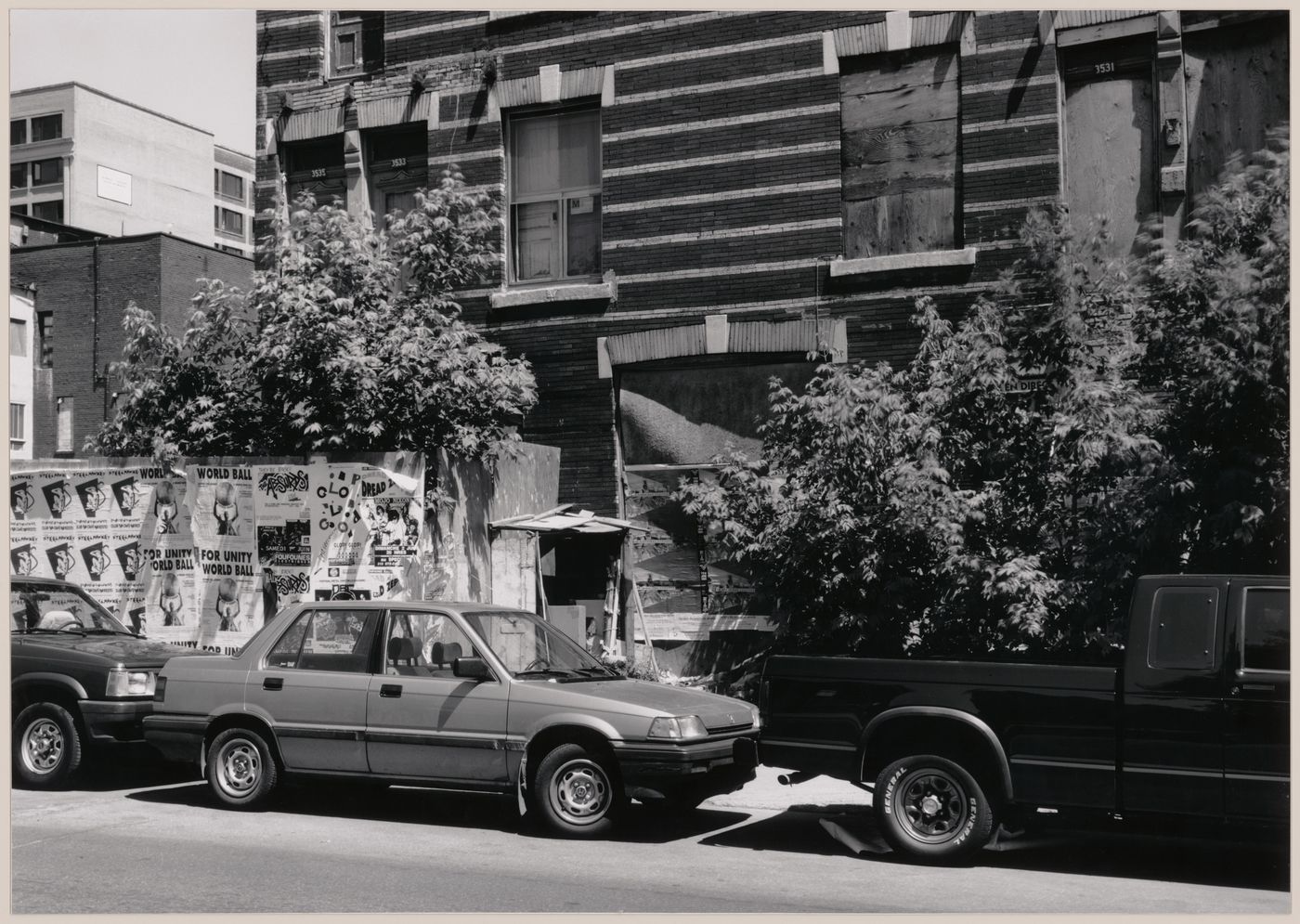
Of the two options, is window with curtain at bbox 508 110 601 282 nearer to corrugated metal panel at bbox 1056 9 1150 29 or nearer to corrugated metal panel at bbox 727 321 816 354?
corrugated metal panel at bbox 727 321 816 354

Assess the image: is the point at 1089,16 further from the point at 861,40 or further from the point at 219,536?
the point at 219,536

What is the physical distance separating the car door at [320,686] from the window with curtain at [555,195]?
25.6ft

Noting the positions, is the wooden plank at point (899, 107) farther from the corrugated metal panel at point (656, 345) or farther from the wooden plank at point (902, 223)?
the corrugated metal panel at point (656, 345)

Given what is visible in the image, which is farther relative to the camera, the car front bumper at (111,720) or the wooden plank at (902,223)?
the wooden plank at (902,223)

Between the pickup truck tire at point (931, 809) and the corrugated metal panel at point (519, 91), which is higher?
the corrugated metal panel at point (519, 91)

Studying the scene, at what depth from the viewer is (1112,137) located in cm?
1466

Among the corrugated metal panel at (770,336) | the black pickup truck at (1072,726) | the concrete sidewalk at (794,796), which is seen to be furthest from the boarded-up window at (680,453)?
the black pickup truck at (1072,726)

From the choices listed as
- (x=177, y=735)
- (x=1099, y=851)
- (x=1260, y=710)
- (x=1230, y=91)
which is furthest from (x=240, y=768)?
(x=1230, y=91)

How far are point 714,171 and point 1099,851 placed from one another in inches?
Answer: 375

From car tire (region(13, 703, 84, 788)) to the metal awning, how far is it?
5.21 metres

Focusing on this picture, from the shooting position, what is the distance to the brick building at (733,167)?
14.6 meters

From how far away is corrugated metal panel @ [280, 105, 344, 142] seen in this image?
18.2 meters

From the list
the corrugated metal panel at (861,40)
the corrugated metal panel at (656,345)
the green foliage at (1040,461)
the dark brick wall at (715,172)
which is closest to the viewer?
the green foliage at (1040,461)

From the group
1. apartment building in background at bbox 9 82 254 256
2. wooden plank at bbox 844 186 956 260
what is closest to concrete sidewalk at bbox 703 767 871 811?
wooden plank at bbox 844 186 956 260
